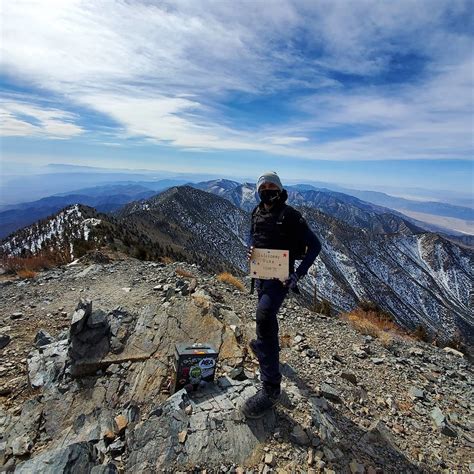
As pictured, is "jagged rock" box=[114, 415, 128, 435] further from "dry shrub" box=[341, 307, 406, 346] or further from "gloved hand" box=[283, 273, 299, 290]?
"dry shrub" box=[341, 307, 406, 346]

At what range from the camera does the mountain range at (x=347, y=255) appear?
74.0 m

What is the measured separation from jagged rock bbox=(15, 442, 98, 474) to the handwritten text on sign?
326cm

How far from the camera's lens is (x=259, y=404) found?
4.67 meters

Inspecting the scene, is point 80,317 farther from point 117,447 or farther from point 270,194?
point 270,194

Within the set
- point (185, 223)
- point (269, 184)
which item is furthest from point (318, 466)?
point (185, 223)

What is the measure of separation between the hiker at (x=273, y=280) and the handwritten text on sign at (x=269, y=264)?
0.34ft

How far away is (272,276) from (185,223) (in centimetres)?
9278

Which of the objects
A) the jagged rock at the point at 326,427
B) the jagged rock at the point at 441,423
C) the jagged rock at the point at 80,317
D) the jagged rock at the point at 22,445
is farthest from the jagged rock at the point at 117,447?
the jagged rock at the point at 441,423

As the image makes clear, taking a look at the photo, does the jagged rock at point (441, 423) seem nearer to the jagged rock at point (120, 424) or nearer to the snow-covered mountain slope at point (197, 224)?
the jagged rock at point (120, 424)

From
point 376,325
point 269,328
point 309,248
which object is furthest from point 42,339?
point 376,325

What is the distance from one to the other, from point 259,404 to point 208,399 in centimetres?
87

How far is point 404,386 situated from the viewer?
23.5ft

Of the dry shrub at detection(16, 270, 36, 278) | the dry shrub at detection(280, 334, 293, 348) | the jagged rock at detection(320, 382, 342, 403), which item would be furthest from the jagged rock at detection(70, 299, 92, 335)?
the dry shrub at detection(16, 270, 36, 278)

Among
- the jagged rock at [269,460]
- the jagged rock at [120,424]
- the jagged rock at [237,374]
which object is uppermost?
the jagged rock at [237,374]
